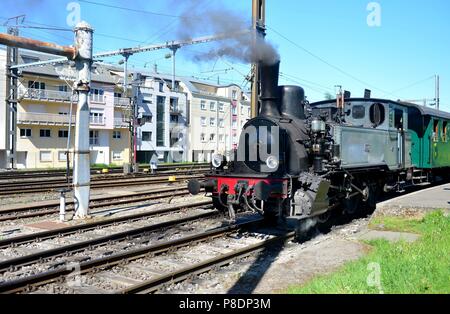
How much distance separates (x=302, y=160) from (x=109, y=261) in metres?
4.73

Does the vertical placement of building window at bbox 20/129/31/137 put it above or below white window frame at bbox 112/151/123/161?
above

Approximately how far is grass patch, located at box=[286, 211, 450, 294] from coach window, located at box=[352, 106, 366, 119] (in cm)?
492


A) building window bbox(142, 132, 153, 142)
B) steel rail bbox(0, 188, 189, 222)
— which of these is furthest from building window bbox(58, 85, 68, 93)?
steel rail bbox(0, 188, 189, 222)

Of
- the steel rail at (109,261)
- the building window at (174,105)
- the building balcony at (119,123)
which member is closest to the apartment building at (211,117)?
the building window at (174,105)

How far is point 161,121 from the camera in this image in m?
56.6

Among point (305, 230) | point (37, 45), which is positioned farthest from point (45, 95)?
point (305, 230)

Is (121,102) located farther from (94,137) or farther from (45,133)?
(45,133)

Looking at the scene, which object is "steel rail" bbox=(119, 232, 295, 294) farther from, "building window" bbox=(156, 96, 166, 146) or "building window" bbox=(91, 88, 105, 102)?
"building window" bbox=(156, 96, 166, 146)

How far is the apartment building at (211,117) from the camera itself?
2397 inches

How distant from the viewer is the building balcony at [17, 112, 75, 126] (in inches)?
1656

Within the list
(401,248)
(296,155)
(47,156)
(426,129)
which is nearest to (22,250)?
(296,155)

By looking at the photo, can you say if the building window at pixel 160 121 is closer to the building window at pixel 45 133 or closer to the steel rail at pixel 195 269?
the building window at pixel 45 133

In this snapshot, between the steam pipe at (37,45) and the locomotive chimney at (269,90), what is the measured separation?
16.4 ft
